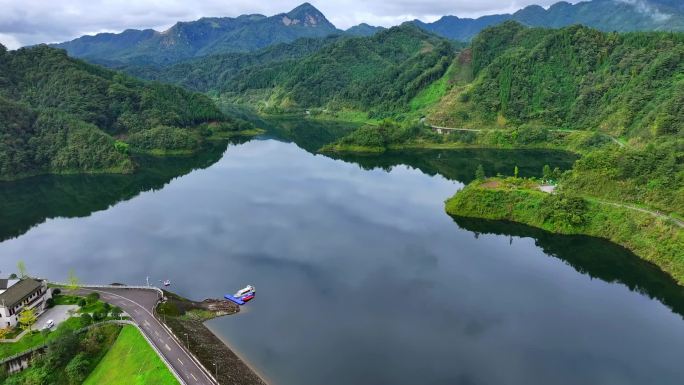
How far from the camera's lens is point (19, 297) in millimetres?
57438

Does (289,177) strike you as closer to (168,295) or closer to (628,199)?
(168,295)

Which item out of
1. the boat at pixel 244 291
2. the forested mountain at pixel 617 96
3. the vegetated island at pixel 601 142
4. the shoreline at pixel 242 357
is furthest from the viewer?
the forested mountain at pixel 617 96

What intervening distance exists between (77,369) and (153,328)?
28.7 ft

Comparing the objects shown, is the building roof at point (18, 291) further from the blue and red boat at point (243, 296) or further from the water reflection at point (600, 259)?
the water reflection at point (600, 259)

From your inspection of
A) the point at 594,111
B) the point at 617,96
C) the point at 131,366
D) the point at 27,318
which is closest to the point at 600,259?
the point at 131,366

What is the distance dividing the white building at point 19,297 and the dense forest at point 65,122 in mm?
95584

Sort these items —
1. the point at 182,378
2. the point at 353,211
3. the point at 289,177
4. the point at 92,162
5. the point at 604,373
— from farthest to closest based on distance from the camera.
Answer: the point at 92,162, the point at 289,177, the point at 353,211, the point at 604,373, the point at 182,378

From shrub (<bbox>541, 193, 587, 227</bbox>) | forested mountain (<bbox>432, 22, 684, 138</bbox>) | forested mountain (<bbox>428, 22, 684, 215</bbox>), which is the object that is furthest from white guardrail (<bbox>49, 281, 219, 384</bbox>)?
forested mountain (<bbox>432, 22, 684, 138</bbox>)

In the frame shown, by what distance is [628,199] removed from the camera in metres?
90.8

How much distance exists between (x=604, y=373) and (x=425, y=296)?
2373 cm

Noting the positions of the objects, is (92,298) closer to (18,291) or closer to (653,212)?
(18,291)

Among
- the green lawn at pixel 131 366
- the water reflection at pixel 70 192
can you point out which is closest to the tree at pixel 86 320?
the green lawn at pixel 131 366

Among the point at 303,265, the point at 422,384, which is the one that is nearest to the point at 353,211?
the point at 303,265

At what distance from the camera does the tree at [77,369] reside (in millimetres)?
50094
